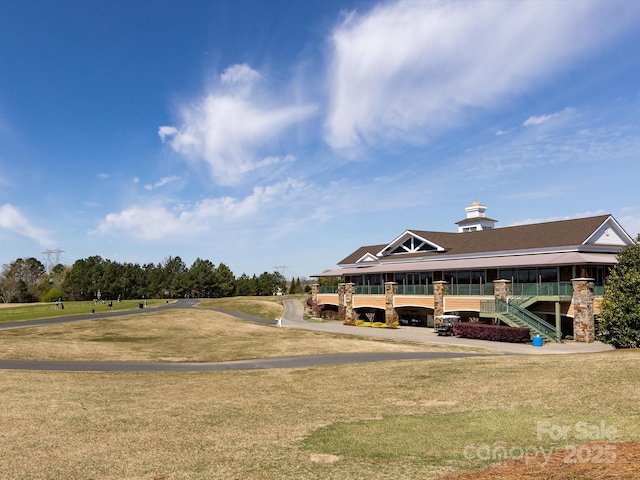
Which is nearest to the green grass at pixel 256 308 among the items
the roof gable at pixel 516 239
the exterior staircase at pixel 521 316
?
the roof gable at pixel 516 239

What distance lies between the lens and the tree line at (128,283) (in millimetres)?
120562

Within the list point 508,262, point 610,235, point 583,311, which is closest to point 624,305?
point 583,311

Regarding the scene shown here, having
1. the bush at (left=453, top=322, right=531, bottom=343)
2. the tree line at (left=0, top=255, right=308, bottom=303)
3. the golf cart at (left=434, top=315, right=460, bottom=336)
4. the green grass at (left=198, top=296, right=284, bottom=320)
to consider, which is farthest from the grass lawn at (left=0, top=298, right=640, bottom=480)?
the tree line at (left=0, top=255, right=308, bottom=303)

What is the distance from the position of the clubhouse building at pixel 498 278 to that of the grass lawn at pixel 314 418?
17.5 metres

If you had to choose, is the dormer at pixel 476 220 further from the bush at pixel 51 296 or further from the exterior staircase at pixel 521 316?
the bush at pixel 51 296

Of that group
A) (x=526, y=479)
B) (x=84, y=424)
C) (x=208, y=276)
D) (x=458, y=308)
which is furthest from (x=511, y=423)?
(x=208, y=276)

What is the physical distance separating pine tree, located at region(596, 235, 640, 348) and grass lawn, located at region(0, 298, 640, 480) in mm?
7897

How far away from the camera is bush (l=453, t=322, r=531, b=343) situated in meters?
35.4

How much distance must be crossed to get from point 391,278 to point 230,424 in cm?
4618

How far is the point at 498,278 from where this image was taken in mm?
44750

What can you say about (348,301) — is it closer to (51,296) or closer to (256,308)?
(256,308)

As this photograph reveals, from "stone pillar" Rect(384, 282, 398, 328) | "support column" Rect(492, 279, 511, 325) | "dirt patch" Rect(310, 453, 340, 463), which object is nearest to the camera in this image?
"dirt patch" Rect(310, 453, 340, 463)

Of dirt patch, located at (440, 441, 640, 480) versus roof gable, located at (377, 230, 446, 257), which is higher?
roof gable, located at (377, 230, 446, 257)

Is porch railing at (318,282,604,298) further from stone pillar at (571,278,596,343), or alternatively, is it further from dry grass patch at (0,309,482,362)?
dry grass patch at (0,309,482,362)
